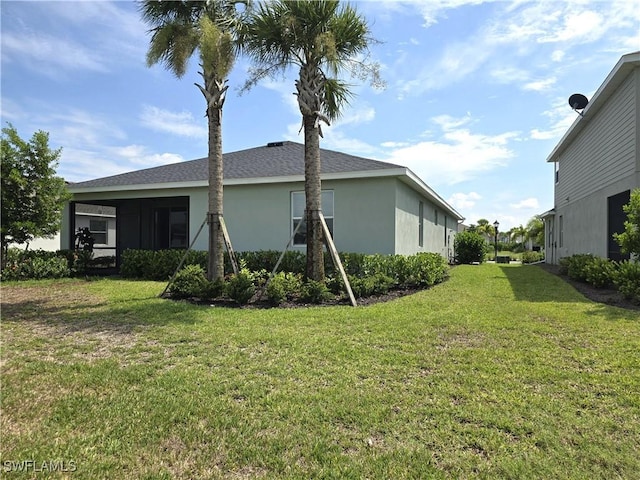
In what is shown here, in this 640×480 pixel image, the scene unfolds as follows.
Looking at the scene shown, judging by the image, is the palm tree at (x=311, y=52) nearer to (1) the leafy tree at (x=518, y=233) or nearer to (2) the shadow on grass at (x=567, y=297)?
(2) the shadow on grass at (x=567, y=297)

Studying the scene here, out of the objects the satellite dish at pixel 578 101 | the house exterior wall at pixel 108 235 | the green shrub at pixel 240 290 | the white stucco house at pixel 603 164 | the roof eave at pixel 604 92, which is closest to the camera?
the green shrub at pixel 240 290

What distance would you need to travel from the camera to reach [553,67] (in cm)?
928

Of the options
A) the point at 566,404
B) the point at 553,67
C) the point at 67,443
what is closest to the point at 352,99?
the point at 553,67

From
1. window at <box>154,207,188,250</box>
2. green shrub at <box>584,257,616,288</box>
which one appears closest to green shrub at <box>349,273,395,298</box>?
green shrub at <box>584,257,616,288</box>

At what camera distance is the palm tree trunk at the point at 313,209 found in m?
8.53

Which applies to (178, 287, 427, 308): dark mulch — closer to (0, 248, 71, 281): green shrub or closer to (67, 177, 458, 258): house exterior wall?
(67, 177, 458, 258): house exterior wall

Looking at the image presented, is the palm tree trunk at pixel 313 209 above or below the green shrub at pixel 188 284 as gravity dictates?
above

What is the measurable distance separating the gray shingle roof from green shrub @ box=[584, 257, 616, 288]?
17.9 ft

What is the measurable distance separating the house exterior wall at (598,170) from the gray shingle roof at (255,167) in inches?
234

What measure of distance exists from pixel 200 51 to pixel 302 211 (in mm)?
5264

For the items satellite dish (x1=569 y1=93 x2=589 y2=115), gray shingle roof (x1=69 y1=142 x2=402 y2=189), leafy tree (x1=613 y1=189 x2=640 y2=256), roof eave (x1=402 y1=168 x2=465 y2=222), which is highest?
satellite dish (x1=569 y1=93 x2=589 y2=115)

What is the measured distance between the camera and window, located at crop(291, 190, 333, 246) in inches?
457

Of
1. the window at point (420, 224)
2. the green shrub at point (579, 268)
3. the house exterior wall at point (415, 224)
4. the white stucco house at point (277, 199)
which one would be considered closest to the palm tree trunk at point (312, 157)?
the white stucco house at point (277, 199)

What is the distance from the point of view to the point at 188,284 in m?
8.60
